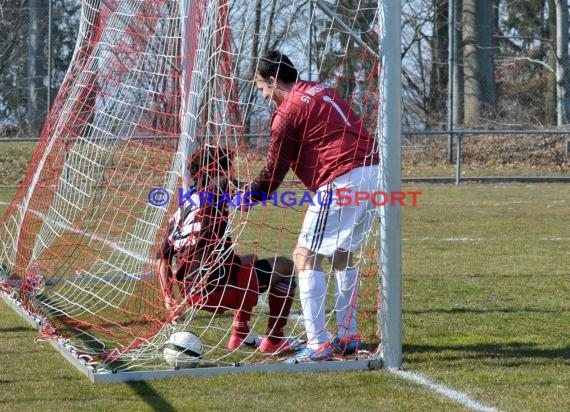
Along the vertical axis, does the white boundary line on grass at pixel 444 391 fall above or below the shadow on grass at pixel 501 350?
below

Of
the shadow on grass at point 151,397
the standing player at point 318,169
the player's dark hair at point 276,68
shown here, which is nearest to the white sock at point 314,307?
the standing player at point 318,169

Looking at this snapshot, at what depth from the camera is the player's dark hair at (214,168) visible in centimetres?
586

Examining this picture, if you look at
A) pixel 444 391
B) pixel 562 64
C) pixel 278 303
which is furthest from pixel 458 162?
pixel 444 391

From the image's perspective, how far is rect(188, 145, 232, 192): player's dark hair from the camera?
5863mm

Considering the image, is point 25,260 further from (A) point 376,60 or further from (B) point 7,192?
(B) point 7,192

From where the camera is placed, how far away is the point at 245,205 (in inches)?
226

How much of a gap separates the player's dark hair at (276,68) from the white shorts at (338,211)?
2.19ft

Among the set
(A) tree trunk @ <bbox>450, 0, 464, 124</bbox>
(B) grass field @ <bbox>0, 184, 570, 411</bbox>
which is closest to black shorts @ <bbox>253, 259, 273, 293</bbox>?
(B) grass field @ <bbox>0, 184, 570, 411</bbox>

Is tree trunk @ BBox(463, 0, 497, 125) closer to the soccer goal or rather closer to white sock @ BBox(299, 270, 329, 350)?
the soccer goal

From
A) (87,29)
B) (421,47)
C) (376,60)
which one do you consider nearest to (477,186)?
(421,47)

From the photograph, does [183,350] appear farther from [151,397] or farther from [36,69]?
[36,69]

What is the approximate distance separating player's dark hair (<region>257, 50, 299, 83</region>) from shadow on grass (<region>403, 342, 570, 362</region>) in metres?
1.75

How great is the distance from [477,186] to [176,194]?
1423cm

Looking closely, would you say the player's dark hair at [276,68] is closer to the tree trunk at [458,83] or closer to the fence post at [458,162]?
the fence post at [458,162]
